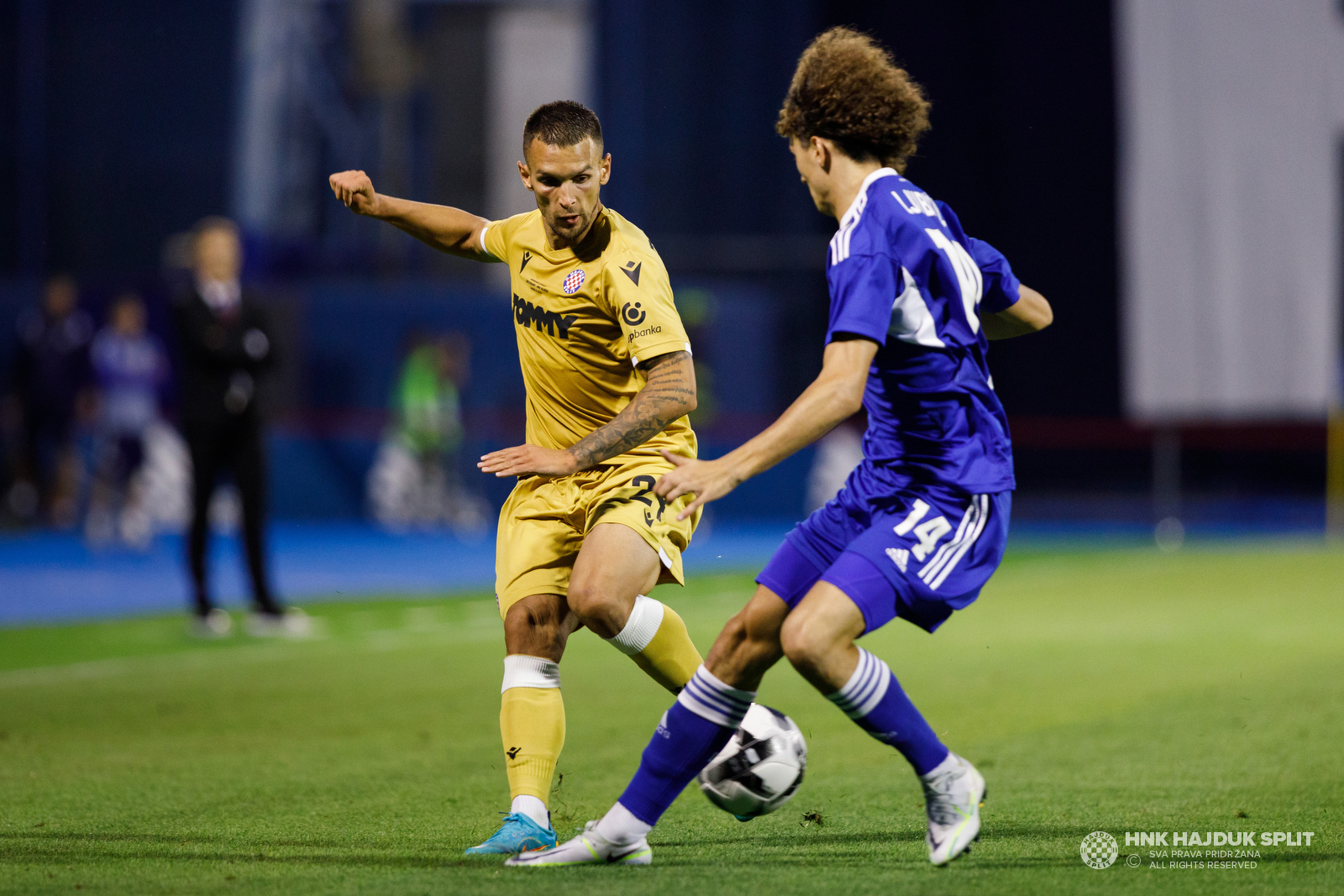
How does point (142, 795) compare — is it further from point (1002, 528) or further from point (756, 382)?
point (756, 382)

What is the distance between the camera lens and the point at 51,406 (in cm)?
1855

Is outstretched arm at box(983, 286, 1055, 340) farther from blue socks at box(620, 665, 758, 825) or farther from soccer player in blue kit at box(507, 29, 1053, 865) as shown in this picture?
blue socks at box(620, 665, 758, 825)

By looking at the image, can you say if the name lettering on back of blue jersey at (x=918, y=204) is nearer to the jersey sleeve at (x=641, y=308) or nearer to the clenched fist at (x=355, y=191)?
the jersey sleeve at (x=641, y=308)

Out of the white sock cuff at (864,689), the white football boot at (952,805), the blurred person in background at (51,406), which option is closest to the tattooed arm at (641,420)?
the white sock cuff at (864,689)

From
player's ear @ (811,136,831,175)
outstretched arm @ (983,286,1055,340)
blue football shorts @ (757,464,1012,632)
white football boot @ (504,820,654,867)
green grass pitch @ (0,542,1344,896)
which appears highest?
player's ear @ (811,136,831,175)

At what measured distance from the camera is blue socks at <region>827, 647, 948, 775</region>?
13.4ft

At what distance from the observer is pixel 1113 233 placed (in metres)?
24.0

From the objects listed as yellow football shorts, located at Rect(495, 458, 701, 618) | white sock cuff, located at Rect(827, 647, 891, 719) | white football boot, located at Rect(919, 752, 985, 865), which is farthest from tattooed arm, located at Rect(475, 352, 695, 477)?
white football boot, located at Rect(919, 752, 985, 865)

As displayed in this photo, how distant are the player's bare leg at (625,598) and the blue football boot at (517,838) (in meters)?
0.54

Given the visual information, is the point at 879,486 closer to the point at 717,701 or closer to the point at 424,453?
the point at 717,701

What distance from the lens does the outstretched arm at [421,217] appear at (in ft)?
17.0

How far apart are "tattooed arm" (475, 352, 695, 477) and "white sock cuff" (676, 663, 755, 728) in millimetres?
668

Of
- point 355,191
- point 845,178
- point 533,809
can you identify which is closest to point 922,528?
point 845,178

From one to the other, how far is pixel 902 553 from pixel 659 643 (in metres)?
1.00
